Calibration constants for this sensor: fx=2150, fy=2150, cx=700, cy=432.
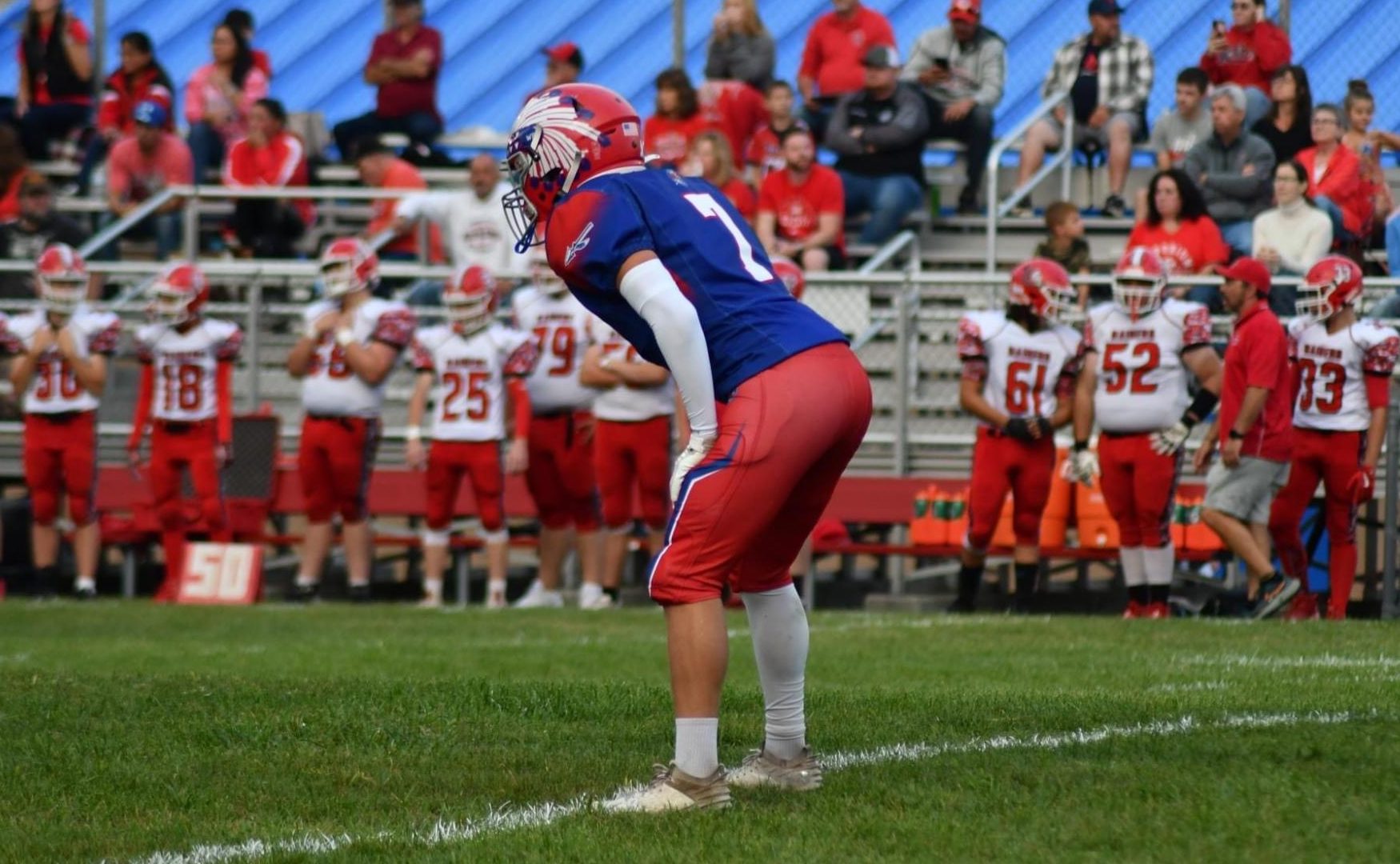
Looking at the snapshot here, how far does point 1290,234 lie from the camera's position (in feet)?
43.1

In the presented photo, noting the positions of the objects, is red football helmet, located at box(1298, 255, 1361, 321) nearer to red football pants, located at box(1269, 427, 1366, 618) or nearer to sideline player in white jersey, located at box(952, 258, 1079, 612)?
red football pants, located at box(1269, 427, 1366, 618)

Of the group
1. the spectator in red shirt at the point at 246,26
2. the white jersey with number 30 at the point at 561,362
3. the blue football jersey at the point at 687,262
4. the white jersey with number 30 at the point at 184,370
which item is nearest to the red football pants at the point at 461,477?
the white jersey with number 30 at the point at 561,362

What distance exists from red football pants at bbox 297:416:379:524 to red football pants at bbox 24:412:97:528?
143 cm

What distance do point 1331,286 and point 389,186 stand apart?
7554mm

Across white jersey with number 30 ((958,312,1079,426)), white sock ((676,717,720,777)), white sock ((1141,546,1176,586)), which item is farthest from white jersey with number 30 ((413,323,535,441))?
white sock ((676,717,720,777))

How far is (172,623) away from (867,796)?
6.95 m

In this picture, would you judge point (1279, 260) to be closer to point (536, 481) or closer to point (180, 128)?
point (536, 481)

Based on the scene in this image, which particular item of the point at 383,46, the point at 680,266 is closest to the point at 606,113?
the point at 680,266

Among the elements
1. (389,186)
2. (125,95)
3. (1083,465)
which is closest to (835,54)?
(389,186)

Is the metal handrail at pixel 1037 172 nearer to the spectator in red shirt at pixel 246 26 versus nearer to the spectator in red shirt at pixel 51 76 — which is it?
the spectator in red shirt at pixel 246 26

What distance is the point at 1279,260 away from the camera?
13.1m

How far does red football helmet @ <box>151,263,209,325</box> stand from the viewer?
43.0 ft

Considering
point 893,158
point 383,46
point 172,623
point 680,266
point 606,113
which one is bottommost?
point 172,623

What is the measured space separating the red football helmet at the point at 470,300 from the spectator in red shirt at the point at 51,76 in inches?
243
